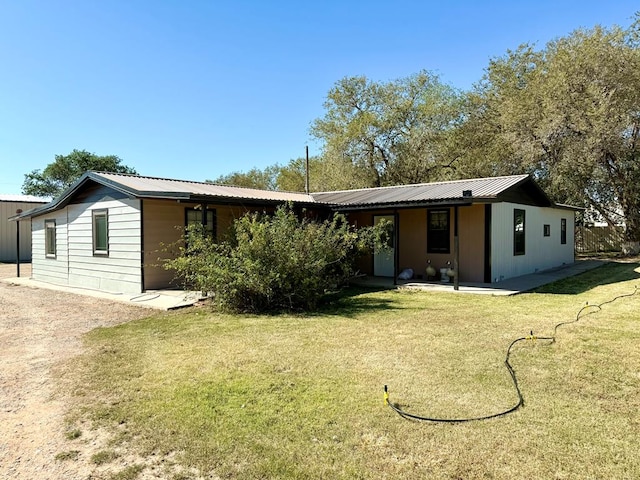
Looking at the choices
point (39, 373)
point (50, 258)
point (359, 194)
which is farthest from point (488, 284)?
point (50, 258)

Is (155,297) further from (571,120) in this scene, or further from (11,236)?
(11,236)

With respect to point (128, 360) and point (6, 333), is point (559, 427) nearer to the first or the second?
point (128, 360)

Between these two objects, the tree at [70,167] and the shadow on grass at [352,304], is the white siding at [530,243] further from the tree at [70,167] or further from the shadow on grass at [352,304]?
the tree at [70,167]

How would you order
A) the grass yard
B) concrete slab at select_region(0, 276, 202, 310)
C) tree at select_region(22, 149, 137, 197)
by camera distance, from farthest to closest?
tree at select_region(22, 149, 137, 197)
concrete slab at select_region(0, 276, 202, 310)
the grass yard

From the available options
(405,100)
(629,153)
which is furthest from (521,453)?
(405,100)

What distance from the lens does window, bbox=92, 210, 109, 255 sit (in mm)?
10609

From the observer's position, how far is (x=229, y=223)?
36.6 ft

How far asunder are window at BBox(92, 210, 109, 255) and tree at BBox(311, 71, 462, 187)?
52.3ft

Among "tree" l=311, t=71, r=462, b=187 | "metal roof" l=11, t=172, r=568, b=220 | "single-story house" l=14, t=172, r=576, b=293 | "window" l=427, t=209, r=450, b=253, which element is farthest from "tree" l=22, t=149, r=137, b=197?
"window" l=427, t=209, r=450, b=253

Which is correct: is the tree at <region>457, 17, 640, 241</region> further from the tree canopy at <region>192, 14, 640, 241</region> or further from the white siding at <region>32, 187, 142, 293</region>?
the white siding at <region>32, 187, 142, 293</region>

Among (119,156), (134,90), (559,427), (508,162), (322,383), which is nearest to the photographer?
(559,427)

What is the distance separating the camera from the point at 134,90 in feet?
49.6

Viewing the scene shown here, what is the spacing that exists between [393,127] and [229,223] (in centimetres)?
1599

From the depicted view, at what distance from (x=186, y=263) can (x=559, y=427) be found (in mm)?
6342
